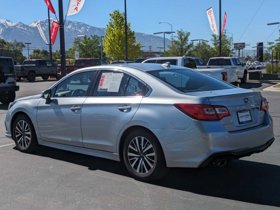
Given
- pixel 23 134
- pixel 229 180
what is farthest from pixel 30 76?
pixel 229 180

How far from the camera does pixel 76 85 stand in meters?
7.05

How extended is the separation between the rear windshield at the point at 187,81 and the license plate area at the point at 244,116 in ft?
2.03

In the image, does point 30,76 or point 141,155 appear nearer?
point 141,155

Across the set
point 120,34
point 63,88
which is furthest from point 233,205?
point 120,34

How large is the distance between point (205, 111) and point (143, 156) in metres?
1.06

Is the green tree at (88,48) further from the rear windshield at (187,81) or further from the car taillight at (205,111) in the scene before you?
the car taillight at (205,111)

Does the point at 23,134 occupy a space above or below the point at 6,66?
below

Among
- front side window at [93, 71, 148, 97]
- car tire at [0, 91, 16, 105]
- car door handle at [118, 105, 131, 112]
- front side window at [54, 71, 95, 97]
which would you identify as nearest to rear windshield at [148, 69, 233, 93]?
front side window at [93, 71, 148, 97]

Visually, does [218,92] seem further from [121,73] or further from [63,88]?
[63,88]

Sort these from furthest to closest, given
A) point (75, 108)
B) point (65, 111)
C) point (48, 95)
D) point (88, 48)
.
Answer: point (88, 48), point (48, 95), point (65, 111), point (75, 108)

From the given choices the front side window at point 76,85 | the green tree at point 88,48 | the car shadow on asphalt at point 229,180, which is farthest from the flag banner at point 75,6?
the green tree at point 88,48

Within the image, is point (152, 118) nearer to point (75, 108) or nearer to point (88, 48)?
point (75, 108)

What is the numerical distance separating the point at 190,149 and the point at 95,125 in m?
1.62

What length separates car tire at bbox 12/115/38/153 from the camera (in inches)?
307
